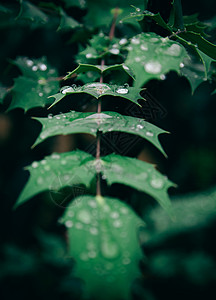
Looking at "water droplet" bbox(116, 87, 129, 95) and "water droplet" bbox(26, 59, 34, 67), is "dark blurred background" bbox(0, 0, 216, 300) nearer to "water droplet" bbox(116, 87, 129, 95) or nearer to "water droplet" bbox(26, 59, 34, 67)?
"water droplet" bbox(26, 59, 34, 67)

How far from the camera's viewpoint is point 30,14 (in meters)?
0.82

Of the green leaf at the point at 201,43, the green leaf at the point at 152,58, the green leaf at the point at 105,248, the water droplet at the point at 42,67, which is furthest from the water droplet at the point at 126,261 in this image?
the water droplet at the point at 42,67

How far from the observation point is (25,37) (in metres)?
1.74

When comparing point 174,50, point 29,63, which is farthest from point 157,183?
point 29,63

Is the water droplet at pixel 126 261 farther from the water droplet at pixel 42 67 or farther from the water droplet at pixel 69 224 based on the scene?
the water droplet at pixel 42 67

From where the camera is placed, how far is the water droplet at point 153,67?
45 cm

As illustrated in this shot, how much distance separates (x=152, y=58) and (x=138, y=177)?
0.22m

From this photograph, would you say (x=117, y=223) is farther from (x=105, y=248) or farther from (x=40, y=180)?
(x=40, y=180)

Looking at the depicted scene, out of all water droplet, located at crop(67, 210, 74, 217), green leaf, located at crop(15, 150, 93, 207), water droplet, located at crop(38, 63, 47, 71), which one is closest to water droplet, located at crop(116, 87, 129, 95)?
green leaf, located at crop(15, 150, 93, 207)

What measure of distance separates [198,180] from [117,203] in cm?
253

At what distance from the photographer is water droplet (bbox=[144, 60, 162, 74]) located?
0.45m

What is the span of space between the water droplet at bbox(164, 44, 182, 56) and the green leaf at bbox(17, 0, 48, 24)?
1.73 ft

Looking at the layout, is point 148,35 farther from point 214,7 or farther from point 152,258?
point 152,258

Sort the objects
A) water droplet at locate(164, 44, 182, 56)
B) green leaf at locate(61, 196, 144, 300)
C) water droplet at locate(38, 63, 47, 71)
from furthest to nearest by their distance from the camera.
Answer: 1. water droplet at locate(38, 63, 47, 71)
2. water droplet at locate(164, 44, 182, 56)
3. green leaf at locate(61, 196, 144, 300)
